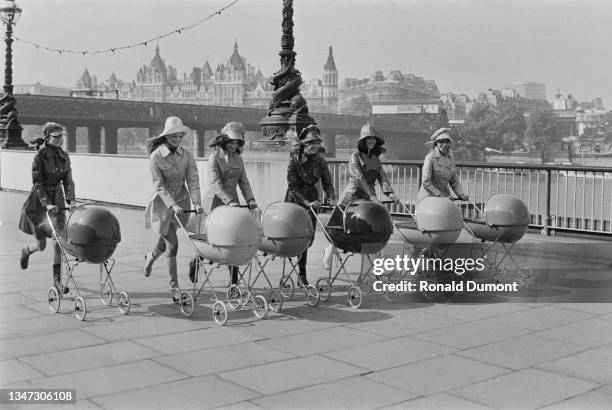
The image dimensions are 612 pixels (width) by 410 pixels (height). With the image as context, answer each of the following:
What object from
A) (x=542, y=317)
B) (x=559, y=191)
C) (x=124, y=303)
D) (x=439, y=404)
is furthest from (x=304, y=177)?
(x=559, y=191)

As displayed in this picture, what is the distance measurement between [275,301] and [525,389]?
3.41 meters

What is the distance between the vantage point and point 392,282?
9.29 meters

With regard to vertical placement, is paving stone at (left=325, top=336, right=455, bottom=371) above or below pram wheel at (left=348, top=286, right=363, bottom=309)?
below

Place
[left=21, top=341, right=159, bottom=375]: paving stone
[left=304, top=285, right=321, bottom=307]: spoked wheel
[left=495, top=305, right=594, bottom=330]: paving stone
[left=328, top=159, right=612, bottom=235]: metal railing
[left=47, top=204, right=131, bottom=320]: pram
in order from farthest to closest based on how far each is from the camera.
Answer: [left=328, top=159, right=612, bottom=235]: metal railing, [left=304, top=285, right=321, bottom=307]: spoked wheel, [left=47, top=204, right=131, bottom=320]: pram, [left=495, top=305, right=594, bottom=330]: paving stone, [left=21, top=341, right=159, bottom=375]: paving stone

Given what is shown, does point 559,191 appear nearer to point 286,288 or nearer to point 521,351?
point 286,288

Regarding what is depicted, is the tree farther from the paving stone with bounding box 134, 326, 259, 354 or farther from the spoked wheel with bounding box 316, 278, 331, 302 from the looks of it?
the paving stone with bounding box 134, 326, 259, 354

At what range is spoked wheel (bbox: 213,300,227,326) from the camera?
7.60m

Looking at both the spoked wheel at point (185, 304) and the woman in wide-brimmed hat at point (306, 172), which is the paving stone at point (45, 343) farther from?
the woman in wide-brimmed hat at point (306, 172)

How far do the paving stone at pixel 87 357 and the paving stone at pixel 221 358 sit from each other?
0.88 feet

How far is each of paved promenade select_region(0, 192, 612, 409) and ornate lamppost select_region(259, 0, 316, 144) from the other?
258 inches

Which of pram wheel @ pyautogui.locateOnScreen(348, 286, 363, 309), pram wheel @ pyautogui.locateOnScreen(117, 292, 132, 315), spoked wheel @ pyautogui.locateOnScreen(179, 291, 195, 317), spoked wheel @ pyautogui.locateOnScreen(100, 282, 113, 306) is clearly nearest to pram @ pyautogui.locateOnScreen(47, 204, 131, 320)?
pram wheel @ pyautogui.locateOnScreen(117, 292, 132, 315)

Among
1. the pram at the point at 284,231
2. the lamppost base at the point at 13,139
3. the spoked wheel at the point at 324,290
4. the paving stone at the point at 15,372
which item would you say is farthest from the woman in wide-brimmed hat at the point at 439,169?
the lamppost base at the point at 13,139

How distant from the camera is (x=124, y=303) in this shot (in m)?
8.15

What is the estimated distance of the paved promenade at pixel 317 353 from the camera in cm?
540
